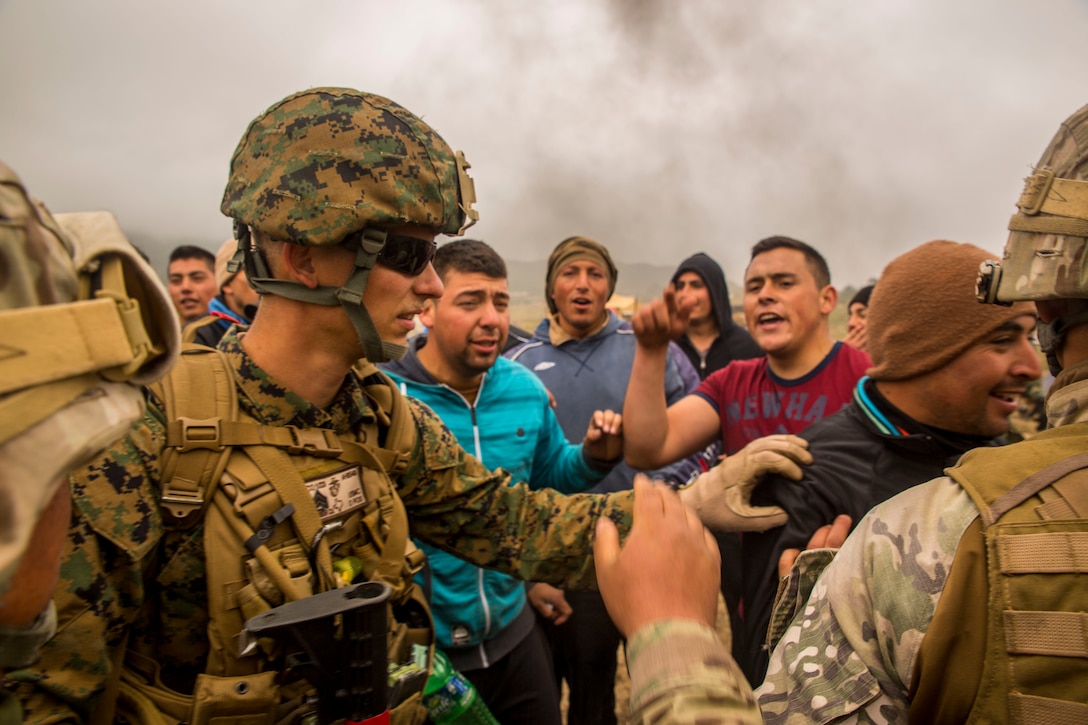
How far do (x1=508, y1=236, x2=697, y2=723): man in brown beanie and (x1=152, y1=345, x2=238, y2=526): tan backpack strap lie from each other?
7.89ft

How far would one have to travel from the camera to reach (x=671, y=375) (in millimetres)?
4109

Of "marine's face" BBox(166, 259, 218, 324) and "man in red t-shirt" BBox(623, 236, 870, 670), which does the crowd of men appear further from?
"marine's face" BBox(166, 259, 218, 324)

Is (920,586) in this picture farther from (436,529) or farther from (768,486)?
(436,529)

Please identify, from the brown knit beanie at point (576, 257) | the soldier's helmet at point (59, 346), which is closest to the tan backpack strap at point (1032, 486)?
the soldier's helmet at point (59, 346)

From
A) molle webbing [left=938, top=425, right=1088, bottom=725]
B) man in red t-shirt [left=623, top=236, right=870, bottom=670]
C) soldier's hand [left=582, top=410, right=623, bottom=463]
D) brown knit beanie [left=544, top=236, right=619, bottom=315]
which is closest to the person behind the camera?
molle webbing [left=938, top=425, right=1088, bottom=725]

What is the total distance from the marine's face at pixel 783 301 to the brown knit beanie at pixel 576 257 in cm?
147

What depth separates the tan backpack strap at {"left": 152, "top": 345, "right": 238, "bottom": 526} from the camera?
1483mm

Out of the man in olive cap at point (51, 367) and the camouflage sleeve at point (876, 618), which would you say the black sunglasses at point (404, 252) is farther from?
the camouflage sleeve at point (876, 618)

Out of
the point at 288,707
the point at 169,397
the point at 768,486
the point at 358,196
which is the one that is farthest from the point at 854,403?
the point at 169,397

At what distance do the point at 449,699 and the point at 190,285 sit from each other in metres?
5.16

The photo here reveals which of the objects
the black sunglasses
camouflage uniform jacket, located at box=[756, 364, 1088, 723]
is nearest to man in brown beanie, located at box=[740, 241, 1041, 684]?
camouflage uniform jacket, located at box=[756, 364, 1088, 723]

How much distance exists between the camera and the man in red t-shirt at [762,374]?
2.88m

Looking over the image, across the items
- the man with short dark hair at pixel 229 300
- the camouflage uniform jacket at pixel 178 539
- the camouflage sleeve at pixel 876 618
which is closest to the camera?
the camouflage sleeve at pixel 876 618

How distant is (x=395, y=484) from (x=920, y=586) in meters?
1.58
